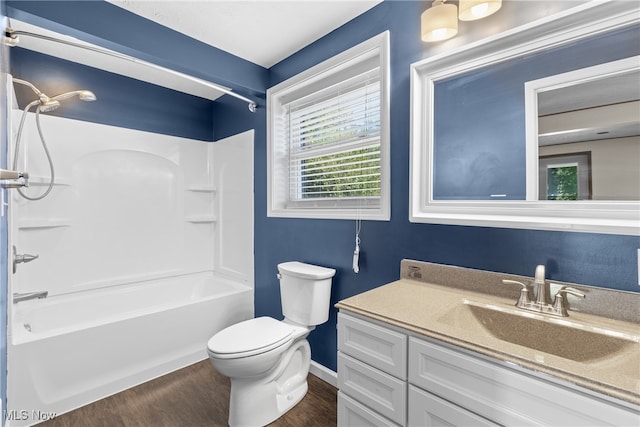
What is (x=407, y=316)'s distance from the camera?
Answer: 3.49 ft

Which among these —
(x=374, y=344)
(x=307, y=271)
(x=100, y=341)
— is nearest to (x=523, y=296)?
(x=374, y=344)

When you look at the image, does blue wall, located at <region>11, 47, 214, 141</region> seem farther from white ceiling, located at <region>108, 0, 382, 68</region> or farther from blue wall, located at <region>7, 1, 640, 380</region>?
white ceiling, located at <region>108, 0, 382, 68</region>

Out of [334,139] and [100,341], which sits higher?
[334,139]

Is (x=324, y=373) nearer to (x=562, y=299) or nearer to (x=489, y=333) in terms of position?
(x=489, y=333)

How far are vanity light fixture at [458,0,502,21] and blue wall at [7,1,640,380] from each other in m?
0.05

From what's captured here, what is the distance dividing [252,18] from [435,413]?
2.19m

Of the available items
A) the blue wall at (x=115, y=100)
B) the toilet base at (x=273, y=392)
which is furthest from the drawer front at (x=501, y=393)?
the blue wall at (x=115, y=100)

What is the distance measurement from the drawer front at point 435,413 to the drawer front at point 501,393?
18mm

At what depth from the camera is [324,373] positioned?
2094 mm

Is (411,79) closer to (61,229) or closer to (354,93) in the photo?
(354,93)

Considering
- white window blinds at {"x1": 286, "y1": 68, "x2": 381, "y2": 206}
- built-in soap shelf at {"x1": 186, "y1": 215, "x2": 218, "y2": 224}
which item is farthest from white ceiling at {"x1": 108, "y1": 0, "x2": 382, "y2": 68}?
built-in soap shelf at {"x1": 186, "y1": 215, "x2": 218, "y2": 224}

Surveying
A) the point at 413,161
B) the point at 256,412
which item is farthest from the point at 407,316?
the point at 256,412

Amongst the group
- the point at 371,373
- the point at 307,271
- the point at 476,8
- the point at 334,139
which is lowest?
the point at 371,373

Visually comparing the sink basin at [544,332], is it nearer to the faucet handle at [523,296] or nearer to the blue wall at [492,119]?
the faucet handle at [523,296]
